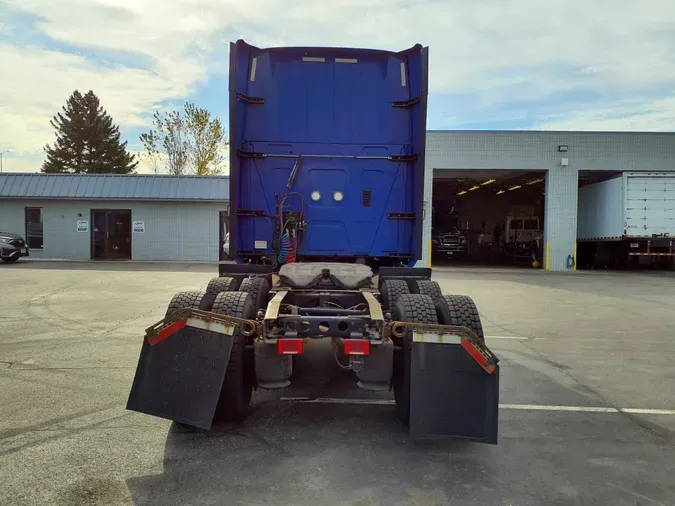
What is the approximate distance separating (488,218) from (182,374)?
37333 mm

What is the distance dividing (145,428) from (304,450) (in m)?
1.40

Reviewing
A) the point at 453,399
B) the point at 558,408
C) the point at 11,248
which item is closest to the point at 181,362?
the point at 453,399

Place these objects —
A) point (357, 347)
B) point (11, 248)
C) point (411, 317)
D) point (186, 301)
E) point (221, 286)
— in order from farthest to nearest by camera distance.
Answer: point (11, 248) < point (221, 286) < point (186, 301) < point (411, 317) < point (357, 347)

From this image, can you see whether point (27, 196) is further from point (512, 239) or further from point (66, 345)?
point (512, 239)

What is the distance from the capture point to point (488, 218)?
38.7 m

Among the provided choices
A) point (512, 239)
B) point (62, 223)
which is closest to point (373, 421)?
point (62, 223)

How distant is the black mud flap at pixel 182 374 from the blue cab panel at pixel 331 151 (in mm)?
Answer: 2565

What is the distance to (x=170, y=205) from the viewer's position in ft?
81.7

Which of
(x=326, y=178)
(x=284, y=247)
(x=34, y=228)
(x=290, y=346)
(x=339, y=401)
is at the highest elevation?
(x=326, y=178)

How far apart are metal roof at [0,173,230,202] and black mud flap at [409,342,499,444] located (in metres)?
21.5

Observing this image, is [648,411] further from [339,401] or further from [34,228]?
[34,228]

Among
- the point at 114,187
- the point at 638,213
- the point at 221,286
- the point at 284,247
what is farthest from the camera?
the point at 114,187

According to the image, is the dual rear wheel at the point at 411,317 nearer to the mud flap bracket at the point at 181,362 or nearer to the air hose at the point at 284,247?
the mud flap bracket at the point at 181,362

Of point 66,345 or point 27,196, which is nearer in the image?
point 66,345
